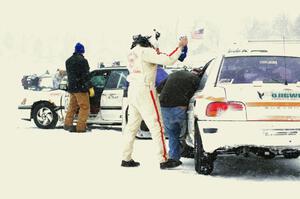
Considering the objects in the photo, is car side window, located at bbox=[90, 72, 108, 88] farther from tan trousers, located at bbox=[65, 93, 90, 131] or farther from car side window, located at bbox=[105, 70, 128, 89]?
tan trousers, located at bbox=[65, 93, 90, 131]

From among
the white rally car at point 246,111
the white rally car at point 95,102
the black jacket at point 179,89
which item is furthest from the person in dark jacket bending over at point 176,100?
the white rally car at point 95,102

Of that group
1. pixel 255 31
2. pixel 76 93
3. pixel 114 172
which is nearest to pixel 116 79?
pixel 76 93

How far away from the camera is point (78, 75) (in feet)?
44.3

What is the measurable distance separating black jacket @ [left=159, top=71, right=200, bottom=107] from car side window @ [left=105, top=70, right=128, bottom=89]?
5.55m

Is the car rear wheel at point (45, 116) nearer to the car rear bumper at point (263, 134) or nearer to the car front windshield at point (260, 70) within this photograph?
the car front windshield at point (260, 70)

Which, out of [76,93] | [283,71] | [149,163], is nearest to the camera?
[283,71]

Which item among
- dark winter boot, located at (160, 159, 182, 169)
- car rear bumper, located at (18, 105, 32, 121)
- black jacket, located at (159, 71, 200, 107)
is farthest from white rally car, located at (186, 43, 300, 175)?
car rear bumper, located at (18, 105, 32, 121)

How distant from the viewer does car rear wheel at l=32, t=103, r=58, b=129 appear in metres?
14.5

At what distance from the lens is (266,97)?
268 inches

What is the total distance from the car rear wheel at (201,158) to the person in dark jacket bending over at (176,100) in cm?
71

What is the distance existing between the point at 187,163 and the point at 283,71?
6.80ft

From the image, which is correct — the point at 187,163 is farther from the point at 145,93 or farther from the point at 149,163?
the point at 145,93

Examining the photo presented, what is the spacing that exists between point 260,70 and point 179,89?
1165mm

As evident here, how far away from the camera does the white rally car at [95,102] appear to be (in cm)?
1351
